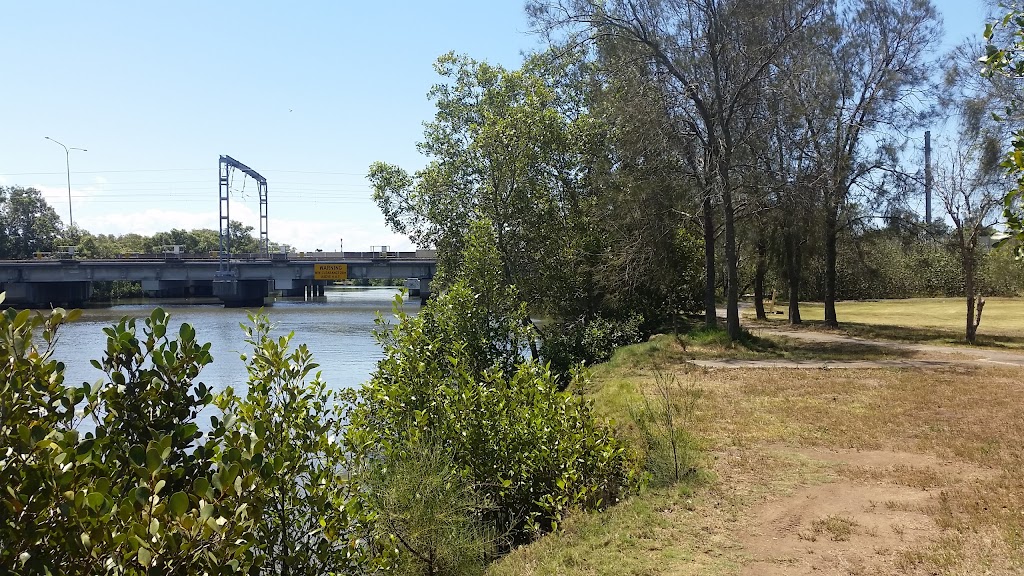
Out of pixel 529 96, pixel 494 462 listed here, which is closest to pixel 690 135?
pixel 529 96

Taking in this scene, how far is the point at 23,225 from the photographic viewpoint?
8494 centimetres

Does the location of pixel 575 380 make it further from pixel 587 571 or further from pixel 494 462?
pixel 587 571

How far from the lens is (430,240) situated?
25.9 meters

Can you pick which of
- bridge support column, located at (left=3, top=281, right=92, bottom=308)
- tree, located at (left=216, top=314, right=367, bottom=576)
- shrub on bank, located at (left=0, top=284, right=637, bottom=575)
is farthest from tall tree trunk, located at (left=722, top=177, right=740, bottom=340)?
bridge support column, located at (left=3, top=281, right=92, bottom=308)

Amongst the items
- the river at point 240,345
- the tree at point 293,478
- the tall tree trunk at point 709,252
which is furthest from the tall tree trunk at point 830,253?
the tree at point 293,478

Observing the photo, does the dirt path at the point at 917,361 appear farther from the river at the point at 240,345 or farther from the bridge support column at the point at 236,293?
the bridge support column at the point at 236,293

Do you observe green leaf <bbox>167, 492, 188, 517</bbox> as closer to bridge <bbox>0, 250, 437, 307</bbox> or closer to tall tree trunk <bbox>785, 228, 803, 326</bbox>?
tall tree trunk <bbox>785, 228, 803, 326</bbox>

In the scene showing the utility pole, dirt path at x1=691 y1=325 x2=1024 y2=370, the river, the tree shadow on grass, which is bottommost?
the river

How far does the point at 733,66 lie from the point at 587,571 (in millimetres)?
17181

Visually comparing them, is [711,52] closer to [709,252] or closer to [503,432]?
[709,252]

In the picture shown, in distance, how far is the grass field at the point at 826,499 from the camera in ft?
18.3

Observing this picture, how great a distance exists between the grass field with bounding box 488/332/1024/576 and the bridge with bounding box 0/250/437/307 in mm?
48467

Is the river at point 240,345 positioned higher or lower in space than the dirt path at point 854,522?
lower

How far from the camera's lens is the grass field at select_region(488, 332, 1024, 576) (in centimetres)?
557
